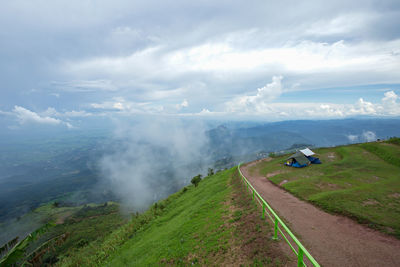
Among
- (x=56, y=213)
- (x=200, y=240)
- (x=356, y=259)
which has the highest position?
(x=356, y=259)

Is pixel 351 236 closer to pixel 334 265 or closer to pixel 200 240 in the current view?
pixel 334 265

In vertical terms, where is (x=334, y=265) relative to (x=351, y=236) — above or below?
above

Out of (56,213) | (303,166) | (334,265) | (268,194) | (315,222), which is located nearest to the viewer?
(334,265)

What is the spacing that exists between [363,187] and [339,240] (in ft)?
42.4

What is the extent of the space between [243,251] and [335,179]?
70.6 ft

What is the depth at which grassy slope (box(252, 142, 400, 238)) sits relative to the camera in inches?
511

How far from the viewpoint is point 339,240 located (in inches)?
393

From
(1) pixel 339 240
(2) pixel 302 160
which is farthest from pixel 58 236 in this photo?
(2) pixel 302 160

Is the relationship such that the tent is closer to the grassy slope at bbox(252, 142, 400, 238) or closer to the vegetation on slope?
the grassy slope at bbox(252, 142, 400, 238)

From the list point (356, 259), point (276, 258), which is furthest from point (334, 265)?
point (276, 258)

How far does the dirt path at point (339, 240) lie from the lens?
27.1ft

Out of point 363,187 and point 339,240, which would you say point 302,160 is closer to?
point 363,187

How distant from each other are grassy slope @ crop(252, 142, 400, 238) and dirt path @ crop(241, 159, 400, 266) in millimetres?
1203

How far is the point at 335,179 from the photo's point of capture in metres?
23.6
